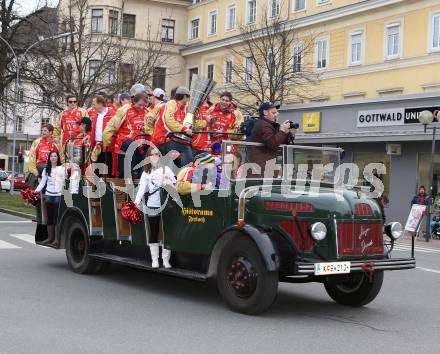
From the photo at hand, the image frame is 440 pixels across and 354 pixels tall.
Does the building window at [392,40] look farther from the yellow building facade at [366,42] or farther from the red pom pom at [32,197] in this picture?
the red pom pom at [32,197]

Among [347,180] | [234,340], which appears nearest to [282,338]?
[234,340]

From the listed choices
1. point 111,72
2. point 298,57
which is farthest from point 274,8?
point 111,72

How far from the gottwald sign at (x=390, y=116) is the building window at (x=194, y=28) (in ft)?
90.1

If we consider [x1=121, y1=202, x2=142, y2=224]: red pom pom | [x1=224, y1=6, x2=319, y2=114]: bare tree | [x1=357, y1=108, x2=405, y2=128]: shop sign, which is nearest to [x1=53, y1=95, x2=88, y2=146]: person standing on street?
[x1=121, y1=202, x2=142, y2=224]: red pom pom

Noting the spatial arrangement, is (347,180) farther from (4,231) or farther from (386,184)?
(386,184)

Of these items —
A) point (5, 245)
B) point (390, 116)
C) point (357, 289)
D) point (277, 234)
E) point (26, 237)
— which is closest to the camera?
point (277, 234)

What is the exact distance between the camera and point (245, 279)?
733 centimetres

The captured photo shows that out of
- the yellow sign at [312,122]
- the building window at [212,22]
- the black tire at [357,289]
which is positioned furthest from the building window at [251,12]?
the black tire at [357,289]

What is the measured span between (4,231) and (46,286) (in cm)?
856

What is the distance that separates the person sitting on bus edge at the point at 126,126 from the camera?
10039mm

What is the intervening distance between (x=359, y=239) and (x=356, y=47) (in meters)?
31.4

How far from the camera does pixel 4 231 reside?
16922mm

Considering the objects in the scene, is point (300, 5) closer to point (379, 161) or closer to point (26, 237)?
point (379, 161)

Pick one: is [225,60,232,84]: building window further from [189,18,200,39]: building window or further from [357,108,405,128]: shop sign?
[357,108,405,128]: shop sign
